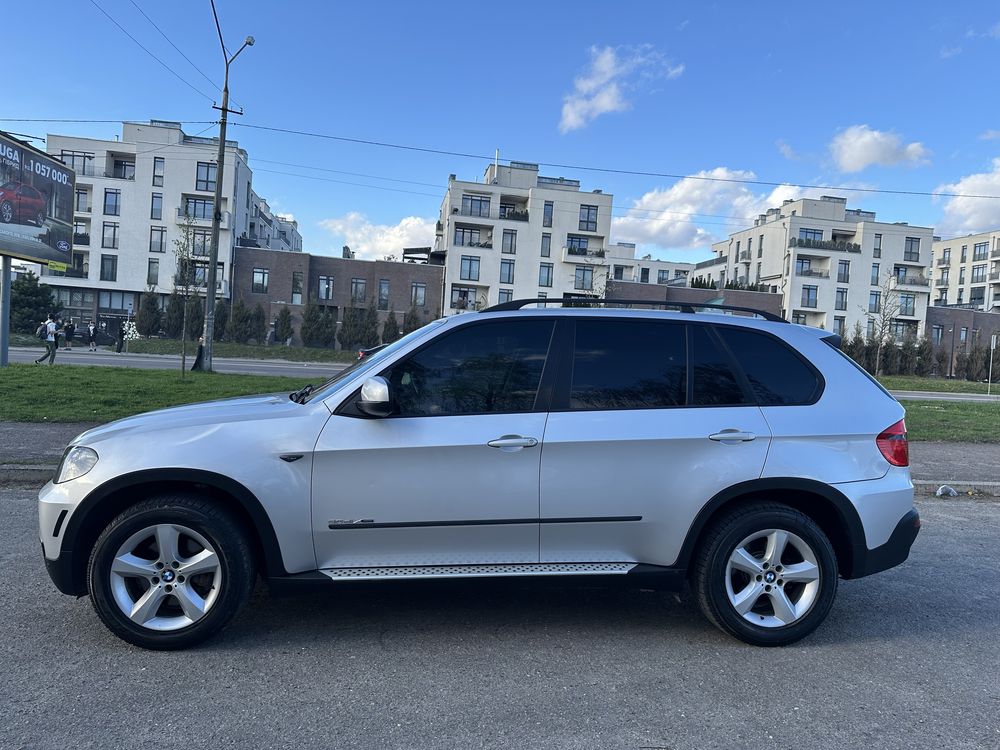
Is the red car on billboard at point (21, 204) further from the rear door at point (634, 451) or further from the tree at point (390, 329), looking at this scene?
the tree at point (390, 329)

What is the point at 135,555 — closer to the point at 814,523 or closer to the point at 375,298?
the point at 814,523

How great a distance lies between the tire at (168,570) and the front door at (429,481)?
0.46 m

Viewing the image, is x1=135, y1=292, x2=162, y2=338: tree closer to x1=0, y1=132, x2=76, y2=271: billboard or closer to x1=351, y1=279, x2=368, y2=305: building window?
x1=351, y1=279, x2=368, y2=305: building window

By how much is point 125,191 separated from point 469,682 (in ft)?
213

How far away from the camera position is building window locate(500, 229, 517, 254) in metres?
64.6

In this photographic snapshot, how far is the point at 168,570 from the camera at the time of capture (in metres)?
3.70

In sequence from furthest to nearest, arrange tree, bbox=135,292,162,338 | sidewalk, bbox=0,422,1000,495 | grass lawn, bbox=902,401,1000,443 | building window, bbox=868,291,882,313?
building window, bbox=868,291,882,313 → tree, bbox=135,292,162,338 → grass lawn, bbox=902,401,1000,443 → sidewalk, bbox=0,422,1000,495

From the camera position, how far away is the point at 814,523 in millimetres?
4074

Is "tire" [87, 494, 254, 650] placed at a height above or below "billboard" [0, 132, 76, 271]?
below

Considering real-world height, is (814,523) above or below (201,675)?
above

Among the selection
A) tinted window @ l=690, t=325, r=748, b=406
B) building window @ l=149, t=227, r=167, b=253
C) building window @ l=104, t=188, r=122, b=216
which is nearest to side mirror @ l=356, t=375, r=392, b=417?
tinted window @ l=690, t=325, r=748, b=406

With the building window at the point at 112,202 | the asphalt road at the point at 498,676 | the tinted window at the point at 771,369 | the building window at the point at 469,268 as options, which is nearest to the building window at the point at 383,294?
the building window at the point at 469,268

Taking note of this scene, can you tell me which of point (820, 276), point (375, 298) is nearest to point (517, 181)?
point (375, 298)

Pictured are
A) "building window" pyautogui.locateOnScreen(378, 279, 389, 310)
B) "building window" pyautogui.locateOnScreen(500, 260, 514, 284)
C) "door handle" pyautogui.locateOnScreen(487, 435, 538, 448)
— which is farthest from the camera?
"building window" pyautogui.locateOnScreen(500, 260, 514, 284)
